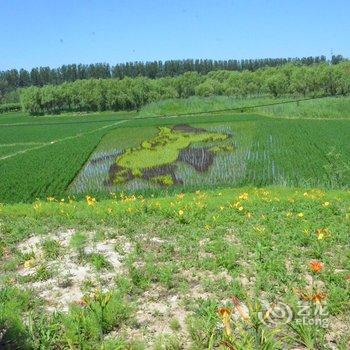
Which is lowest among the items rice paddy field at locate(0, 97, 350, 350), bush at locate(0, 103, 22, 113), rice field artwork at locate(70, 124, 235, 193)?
bush at locate(0, 103, 22, 113)

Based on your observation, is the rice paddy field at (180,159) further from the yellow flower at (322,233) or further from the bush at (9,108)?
the bush at (9,108)

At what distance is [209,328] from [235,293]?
90 cm

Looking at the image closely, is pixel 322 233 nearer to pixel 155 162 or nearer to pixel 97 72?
pixel 155 162

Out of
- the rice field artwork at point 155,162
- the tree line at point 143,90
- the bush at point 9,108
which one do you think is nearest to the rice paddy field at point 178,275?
the rice field artwork at point 155,162

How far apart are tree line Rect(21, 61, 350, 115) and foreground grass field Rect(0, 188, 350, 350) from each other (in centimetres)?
7430

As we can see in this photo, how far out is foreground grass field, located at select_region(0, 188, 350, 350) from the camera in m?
4.91

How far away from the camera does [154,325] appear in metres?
5.25

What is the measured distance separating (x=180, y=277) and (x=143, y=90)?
8795 centimetres

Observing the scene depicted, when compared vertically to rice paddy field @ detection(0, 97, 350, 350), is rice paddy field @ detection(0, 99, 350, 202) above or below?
below

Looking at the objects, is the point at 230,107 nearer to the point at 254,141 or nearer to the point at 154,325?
the point at 254,141

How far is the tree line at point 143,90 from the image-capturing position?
79.6 metres

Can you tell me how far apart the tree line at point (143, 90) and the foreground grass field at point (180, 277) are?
74.3 meters

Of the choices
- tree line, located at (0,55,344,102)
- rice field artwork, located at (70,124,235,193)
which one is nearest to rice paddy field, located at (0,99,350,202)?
rice field artwork, located at (70,124,235,193)

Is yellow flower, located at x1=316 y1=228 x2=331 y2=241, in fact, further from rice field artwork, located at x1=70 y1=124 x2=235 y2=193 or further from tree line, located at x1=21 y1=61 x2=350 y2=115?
tree line, located at x1=21 y1=61 x2=350 y2=115
